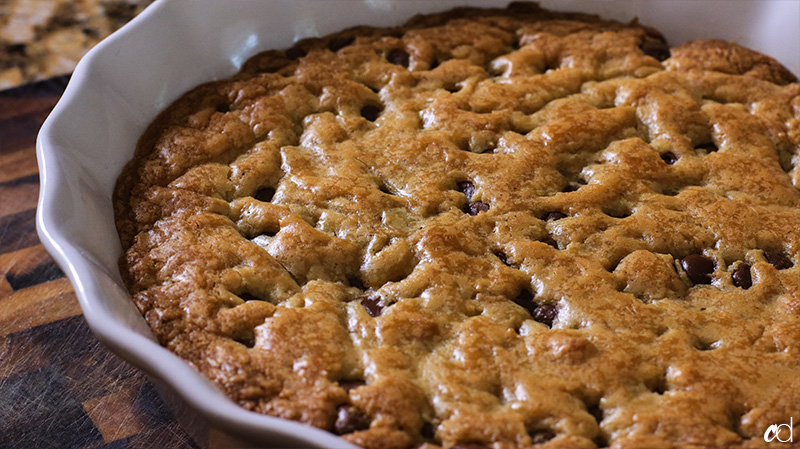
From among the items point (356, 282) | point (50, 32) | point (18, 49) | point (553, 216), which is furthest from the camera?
point (50, 32)

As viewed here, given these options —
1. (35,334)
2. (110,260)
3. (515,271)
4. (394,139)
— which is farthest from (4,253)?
(515,271)

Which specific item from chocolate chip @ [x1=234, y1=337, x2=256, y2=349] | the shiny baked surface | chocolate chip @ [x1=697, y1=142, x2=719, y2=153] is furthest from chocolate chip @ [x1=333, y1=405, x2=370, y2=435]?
chocolate chip @ [x1=697, y1=142, x2=719, y2=153]

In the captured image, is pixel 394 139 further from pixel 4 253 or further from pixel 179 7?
A: pixel 4 253

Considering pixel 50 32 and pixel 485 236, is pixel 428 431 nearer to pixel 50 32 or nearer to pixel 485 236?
pixel 485 236

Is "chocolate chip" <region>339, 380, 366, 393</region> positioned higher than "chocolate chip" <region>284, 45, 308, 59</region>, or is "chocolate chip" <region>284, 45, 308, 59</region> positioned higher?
"chocolate chip" <region>284, 45, 308, 59</region>

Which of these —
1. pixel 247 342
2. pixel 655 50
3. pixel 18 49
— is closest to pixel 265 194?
pixel 247 342

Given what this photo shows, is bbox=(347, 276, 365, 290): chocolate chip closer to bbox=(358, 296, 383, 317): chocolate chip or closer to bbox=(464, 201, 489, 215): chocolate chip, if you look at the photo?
bbox=(358, 296, 383, 317): chocolate chip
